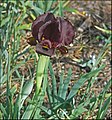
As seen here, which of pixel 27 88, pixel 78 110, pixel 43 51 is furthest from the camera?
pixel 78 110

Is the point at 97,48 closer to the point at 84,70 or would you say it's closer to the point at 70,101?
the point at 84,70

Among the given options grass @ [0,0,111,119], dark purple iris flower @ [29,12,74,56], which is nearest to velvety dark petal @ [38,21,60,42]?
dark purple iris flower @ [29,12,74,56]

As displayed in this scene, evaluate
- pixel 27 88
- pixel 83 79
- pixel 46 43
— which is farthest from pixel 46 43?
pixel 83 79

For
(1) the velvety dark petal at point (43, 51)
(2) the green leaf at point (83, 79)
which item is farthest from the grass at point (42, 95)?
(1) the velvety dark petal at point (43, 51)

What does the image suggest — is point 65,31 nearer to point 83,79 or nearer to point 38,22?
point 38,22

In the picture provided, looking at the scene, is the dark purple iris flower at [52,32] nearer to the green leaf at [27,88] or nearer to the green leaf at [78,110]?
the green leaf at [27,88]

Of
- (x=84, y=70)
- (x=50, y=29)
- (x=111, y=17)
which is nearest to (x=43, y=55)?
(x=50, y=29)

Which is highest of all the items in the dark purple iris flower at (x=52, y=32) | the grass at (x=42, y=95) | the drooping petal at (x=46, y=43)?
the dark purple iris flower at (x=52, y=32)
